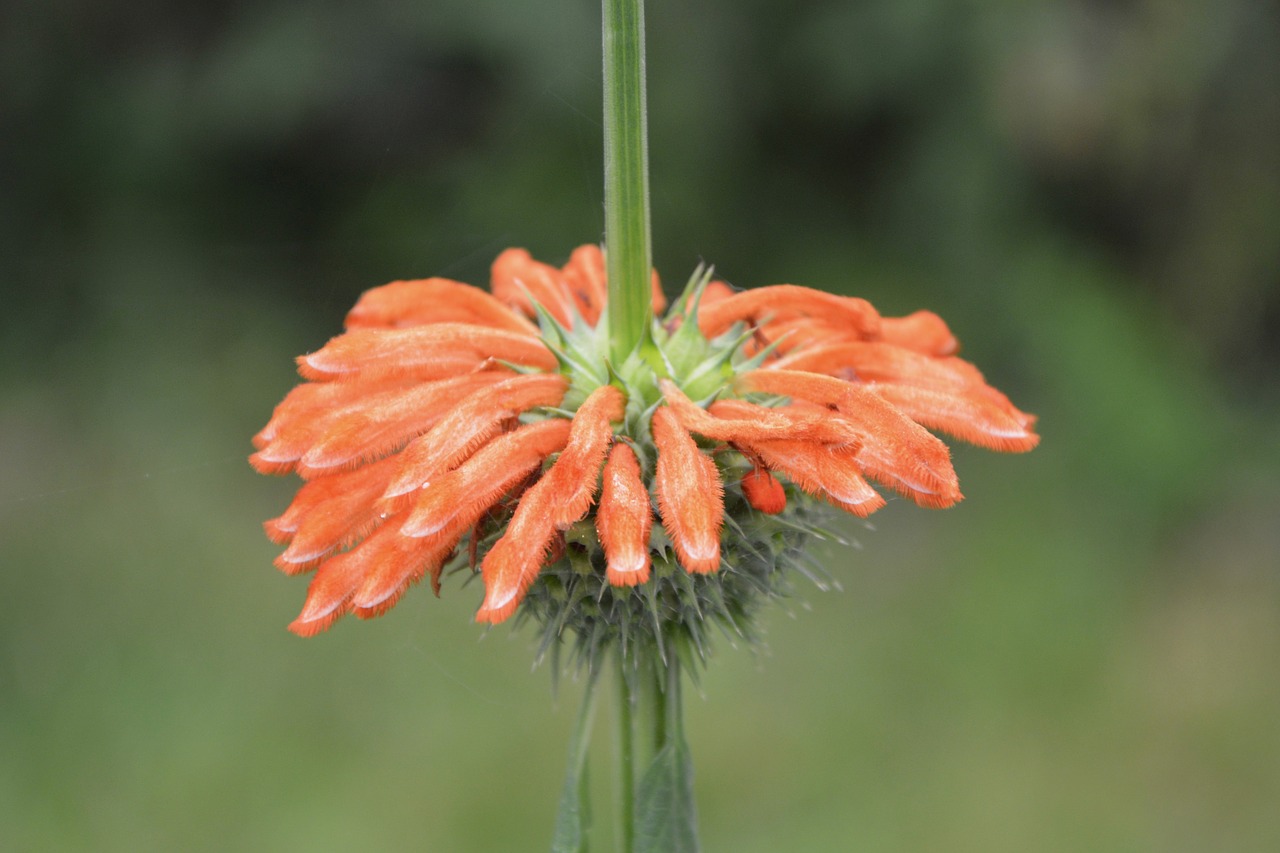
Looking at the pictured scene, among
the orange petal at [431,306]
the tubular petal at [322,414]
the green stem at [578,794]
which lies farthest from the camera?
the orange petal at [431,306]

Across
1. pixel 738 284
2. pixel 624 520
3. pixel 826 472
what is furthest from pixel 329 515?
pixel 738 284

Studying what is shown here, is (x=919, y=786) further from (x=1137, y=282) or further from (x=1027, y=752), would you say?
(x=1137, y=282)

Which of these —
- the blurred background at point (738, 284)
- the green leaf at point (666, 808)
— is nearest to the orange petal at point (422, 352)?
the green leaf at point (666, 808)

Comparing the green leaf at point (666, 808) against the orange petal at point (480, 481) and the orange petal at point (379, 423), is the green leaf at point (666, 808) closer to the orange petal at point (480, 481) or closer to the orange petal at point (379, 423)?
the orange petal at point (480, 481)

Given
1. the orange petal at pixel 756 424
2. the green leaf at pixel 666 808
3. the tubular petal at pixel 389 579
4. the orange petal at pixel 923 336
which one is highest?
the orange petal at pixel 923 336

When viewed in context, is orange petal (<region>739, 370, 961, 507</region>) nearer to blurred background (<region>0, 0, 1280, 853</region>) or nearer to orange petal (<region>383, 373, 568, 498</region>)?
orange petal (<region>383, 373, 568, 498</region>)

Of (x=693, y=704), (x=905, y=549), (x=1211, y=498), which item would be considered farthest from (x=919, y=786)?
(x=1211, y=498)
